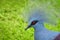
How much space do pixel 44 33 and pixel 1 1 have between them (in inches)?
92.5

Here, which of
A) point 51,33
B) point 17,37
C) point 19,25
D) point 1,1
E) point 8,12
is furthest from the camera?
point 1,1

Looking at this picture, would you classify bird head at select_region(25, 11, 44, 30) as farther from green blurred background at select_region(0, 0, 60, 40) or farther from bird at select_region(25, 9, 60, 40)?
green blurred background at select_region(0, 0, 60, 40)

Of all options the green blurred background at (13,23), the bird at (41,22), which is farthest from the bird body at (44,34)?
the green blurred background at (13,23)

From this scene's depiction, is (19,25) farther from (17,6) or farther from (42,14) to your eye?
(42,14)

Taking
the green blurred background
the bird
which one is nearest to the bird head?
the bird

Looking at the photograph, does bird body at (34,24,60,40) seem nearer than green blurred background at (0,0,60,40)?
Yes

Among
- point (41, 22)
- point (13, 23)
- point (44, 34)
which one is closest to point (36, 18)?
point (41, 22)

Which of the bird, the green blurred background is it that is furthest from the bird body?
the green blurred background

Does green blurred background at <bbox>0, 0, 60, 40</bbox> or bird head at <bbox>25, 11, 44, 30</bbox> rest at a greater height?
bird head at <bbox>25, 11, 44, 30</bbox>

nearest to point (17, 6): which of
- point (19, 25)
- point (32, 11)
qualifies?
point (19, 25)

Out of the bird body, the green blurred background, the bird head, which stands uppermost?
the bird head

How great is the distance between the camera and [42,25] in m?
2.81

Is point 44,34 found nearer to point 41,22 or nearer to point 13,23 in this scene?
point 41,22

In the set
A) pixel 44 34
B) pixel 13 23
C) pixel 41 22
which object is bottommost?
pixel 13 23
